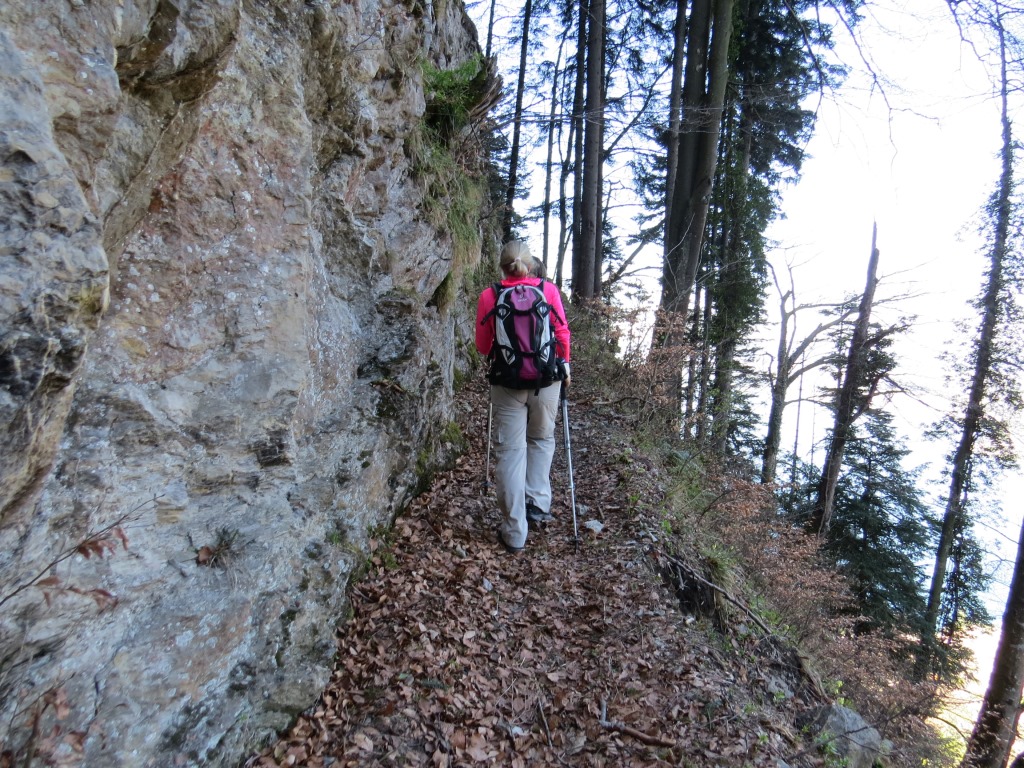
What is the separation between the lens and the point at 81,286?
2012 millimetres

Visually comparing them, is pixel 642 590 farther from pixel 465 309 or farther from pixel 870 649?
pixel 870 649

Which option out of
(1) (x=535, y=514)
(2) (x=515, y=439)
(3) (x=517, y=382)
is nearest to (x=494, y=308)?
(3) (x=517, y=382)

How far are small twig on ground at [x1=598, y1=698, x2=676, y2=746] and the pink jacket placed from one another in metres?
2.63

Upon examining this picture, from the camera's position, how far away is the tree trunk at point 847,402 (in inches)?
542

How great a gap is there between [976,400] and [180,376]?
17.8 meters

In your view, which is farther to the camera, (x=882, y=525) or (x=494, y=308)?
(x=882, y=525)

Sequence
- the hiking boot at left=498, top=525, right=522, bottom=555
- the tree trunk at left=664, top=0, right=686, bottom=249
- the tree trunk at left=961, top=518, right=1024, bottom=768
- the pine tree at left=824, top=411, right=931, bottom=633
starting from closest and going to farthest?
the hiking boot at left=498, top=525, right=522, bottom=555, the tree trunk at left=961, top=518, right=1024, bottom=768, the tree trunk at left=664, top=0, right=686, bottom=249, the pine tree at left=824, top=411, right=931, bottom=633

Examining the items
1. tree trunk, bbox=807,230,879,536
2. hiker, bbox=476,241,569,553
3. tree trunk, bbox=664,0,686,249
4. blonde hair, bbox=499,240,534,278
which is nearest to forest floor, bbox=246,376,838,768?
hiker, bbox=476,241,569,553

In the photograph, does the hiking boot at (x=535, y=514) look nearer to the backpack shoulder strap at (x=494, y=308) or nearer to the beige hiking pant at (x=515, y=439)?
the beige hiking pant at (x=515, y=439)

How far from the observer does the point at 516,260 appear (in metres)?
4.84

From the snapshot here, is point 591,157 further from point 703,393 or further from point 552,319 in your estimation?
point 552,319

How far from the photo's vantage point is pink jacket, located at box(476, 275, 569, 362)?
15.4ft

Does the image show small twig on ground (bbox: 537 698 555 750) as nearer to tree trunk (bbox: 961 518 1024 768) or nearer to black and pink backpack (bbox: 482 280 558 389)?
black and pink backpack (bbox: 482 280 558 389)

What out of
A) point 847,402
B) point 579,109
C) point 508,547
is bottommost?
point 508,547
